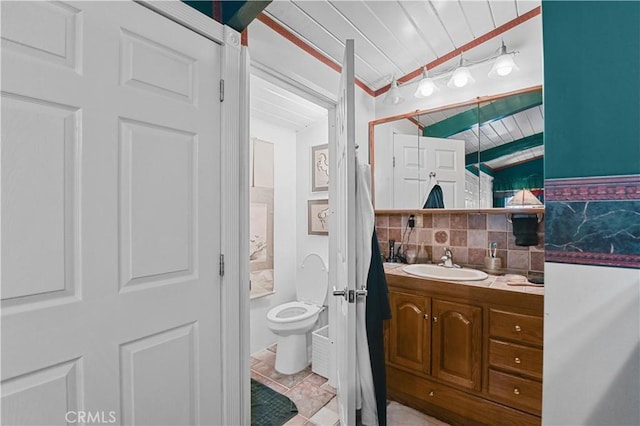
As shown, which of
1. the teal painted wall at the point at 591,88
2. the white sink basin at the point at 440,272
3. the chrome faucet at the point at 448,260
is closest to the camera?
the teal painted wall at the point at 591,88

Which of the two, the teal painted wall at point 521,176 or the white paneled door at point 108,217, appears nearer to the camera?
the white paneled door at point 108,217

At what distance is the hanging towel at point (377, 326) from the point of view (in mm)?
1615

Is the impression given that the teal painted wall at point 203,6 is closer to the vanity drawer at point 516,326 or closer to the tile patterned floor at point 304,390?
the vanity drawer at point 516,326

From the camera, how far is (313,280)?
2.63 m

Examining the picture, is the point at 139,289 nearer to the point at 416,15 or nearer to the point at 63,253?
→ the point at 63,253

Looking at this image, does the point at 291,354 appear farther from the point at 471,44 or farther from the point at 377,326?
the point at 471,44

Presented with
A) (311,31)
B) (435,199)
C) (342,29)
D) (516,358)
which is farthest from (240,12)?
(516,358)

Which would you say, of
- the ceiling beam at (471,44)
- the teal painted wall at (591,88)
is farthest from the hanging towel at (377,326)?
the ceiling beam at (471,44)

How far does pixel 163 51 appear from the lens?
3.75ft

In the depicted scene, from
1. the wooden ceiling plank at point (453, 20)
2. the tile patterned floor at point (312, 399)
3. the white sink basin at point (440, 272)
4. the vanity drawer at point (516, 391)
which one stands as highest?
the wooden ceiling plank at point (453, 20)

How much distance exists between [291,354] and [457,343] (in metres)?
1.23

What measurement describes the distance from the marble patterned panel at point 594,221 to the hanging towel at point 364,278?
2.80 ft

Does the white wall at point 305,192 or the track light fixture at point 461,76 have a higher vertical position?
the track light fixture at point 461,76

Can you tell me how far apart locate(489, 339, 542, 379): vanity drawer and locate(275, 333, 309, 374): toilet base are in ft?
4.34
